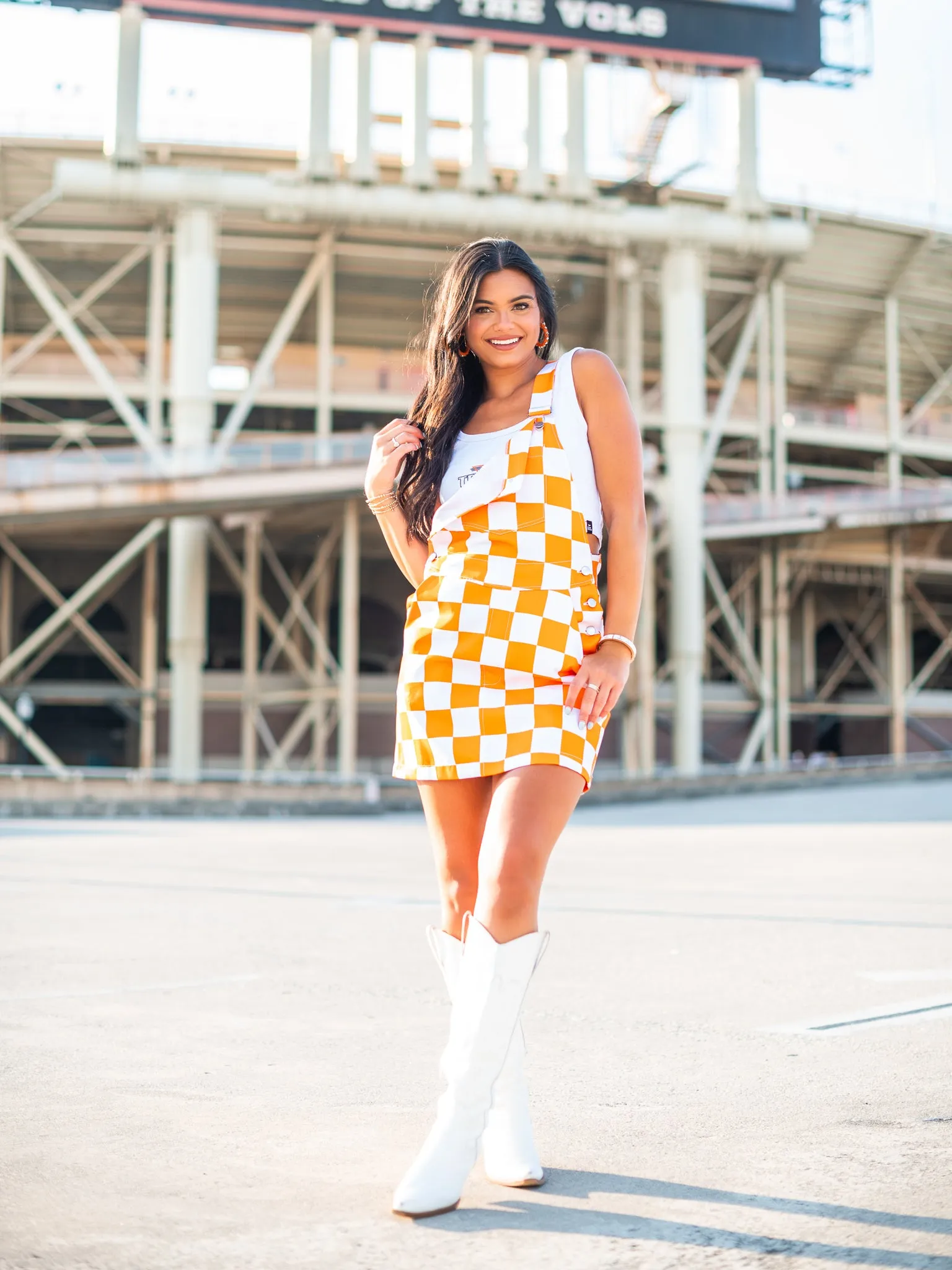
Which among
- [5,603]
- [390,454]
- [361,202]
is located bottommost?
[390,454]

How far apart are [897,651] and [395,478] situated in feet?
138

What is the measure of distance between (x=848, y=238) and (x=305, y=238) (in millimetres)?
15762

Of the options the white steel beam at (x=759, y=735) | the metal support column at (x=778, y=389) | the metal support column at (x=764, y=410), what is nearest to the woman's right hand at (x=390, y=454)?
the white steel beam at (x=759, y=735)

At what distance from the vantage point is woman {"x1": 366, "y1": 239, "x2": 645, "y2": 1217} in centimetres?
272

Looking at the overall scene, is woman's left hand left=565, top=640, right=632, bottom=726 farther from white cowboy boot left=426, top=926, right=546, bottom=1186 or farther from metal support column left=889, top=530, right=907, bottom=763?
metal support column left=889, top=530, right=907, bottom=763

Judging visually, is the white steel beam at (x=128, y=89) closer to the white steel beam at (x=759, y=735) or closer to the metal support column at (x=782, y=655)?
the metal support column at (x=782, y=655)

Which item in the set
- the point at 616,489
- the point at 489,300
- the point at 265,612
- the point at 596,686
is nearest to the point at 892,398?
the point at 265,612

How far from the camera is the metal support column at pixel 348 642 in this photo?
3309 cm

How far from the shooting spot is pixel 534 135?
3416 centimetres

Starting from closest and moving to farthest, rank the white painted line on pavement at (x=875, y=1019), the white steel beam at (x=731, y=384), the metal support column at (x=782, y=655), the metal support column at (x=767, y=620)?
the white painted line on pavement at (x=875, y=1019)
the white steel beam at (x=731, y=384)
the metal support column at (x=782, y=655)
the metal support column at (x=767, y=620)

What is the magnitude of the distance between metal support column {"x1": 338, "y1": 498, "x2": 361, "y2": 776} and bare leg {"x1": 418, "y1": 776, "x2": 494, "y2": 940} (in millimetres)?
29831

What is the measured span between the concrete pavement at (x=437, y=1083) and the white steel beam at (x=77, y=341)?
26.4 metres

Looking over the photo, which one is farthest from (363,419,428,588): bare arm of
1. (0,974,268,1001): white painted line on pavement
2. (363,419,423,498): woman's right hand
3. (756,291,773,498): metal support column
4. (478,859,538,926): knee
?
(756,291,773,498): metal support column

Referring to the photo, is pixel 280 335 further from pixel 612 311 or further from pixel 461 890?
pixel 461 890
